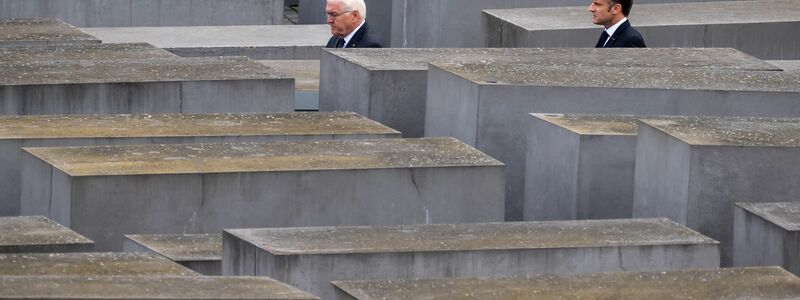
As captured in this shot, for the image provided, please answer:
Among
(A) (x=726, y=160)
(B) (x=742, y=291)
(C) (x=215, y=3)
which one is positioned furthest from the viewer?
(C) (x=215, y=3)

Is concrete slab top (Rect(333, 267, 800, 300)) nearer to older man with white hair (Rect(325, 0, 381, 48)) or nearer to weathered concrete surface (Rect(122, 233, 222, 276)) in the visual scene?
weathered concrete surface (Rect(122, 233, 222, 276))

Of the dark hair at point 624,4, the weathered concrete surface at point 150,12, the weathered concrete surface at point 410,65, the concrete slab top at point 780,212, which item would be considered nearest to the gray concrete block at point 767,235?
the concrete slab top at point 780,212

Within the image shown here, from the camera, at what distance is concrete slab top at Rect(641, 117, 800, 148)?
8.38 metres

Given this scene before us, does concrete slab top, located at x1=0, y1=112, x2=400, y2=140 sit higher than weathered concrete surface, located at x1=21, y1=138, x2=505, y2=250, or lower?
higher

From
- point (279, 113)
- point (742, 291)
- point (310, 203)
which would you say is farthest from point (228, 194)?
point (742, 291)

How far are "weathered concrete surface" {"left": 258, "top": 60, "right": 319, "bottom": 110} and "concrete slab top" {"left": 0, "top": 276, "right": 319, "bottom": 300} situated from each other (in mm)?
5663

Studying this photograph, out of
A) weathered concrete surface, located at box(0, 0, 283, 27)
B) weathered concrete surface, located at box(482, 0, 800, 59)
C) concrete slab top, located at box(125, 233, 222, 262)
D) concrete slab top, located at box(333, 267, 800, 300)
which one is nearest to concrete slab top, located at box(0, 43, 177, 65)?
weathered concrete surface, located at box(482, 0, 800, 59)

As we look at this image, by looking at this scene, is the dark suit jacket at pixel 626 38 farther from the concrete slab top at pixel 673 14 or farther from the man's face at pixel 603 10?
the concrete slab top at pixel 673 14

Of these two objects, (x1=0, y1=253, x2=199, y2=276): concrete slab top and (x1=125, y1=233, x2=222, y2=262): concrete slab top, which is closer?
(x1=0, y1=253, x2=199, y2=276): concrete slab top

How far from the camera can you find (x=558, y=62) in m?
11.2

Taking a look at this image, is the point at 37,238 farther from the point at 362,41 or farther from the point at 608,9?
the point at 608,9

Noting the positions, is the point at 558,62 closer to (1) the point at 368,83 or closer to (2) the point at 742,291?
(1) the point at 368,83

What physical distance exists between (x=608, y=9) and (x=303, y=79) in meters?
2.33

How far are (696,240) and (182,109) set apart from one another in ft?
13.2
